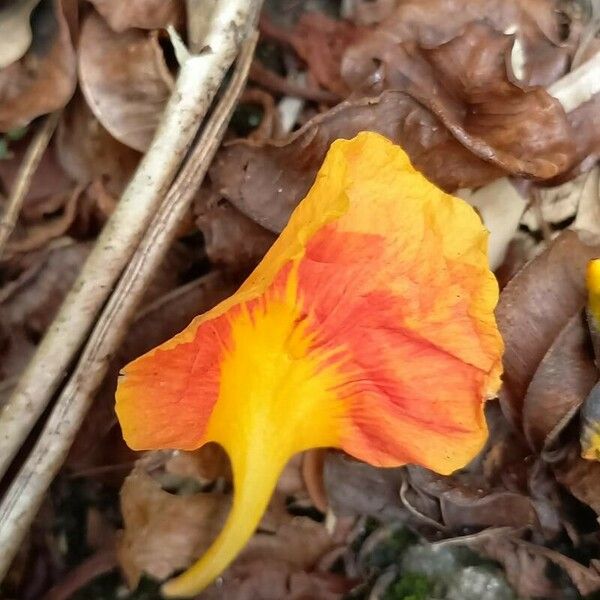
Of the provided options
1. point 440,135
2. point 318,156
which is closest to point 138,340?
point 318,156

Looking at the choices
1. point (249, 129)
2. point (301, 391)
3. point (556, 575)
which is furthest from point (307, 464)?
point (249, 129)

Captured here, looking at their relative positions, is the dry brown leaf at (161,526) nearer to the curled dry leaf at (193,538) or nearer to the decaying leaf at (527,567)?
the curled dry leaf at (193,538)

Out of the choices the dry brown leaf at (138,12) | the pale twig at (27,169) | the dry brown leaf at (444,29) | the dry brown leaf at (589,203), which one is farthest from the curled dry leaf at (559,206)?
the pale twig at (27,169)

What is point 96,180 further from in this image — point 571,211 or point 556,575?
point 556,575

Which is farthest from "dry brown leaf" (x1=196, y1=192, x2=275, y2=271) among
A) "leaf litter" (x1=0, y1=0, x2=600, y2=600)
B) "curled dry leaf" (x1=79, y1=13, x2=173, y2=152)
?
"curled dry leaf" (x1=79, y1=13, x2=173, y2=152)

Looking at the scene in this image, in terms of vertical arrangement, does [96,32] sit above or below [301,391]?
above
